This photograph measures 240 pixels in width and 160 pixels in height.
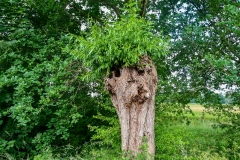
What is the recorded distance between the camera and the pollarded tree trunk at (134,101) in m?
4.70

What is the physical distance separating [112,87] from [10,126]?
3747mm

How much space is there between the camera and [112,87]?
4887 millimetres

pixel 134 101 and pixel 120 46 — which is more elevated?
pixel 120 46

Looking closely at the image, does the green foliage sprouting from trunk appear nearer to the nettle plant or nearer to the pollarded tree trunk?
the nettle plant

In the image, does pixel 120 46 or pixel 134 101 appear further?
pixel 134 101

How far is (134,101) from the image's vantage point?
4738 millimetres

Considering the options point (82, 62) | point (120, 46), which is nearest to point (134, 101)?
point (120, 46)

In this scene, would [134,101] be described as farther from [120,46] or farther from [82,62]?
[82,62]

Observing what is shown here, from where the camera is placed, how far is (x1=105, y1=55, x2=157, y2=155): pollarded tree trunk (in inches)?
185

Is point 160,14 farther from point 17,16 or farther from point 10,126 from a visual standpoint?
point 10,126

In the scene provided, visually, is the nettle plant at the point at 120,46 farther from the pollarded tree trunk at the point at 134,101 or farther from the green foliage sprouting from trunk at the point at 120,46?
the pollarded tree trunk at the point at 134,101

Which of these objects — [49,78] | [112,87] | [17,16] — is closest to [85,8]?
[17,16]

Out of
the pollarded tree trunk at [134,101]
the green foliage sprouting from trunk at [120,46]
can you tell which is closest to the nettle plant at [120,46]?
the green foliage sprouting from trunk at [120,46]

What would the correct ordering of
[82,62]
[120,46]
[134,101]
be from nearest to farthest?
[120,46] → [134,101] → [82,62]
